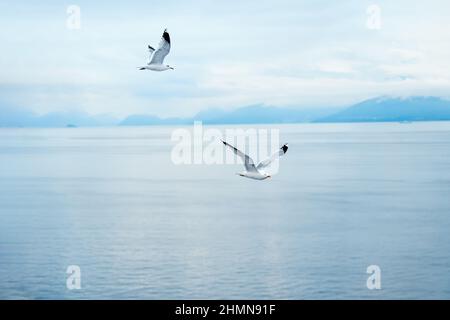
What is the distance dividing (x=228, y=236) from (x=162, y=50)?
485 inches

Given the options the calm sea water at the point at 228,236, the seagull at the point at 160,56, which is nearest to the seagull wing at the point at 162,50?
the seagull at the point at 160,56

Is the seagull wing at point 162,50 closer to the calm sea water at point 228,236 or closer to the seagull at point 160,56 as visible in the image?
the seagull at point 160,56

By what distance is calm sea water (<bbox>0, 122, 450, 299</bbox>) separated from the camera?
2045 centimetres

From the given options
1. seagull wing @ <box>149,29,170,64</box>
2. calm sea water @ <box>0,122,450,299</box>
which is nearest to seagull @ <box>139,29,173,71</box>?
seagull wing @ <box>149,29,170,64</box>

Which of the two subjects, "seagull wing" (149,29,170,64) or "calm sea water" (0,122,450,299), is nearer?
"seagull wing" (149,29,170,64)

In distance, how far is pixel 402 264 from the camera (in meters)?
22.7

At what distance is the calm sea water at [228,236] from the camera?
20.5 m

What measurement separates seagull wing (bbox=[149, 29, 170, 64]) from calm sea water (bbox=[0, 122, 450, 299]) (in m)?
6.83

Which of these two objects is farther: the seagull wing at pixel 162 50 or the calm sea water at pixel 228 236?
the calm sea water at pixel 228 236

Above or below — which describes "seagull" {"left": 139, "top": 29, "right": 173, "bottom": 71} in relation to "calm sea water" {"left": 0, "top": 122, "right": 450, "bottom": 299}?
above

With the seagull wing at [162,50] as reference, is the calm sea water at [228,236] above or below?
below

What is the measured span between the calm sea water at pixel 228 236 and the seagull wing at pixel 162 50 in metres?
6.83

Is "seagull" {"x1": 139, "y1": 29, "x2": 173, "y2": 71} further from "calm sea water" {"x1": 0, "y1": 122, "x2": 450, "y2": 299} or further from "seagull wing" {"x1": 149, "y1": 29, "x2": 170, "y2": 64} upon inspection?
"calm sea water" {"x1": 0, "y1": 122, "x2": 450, "y2": 299}
